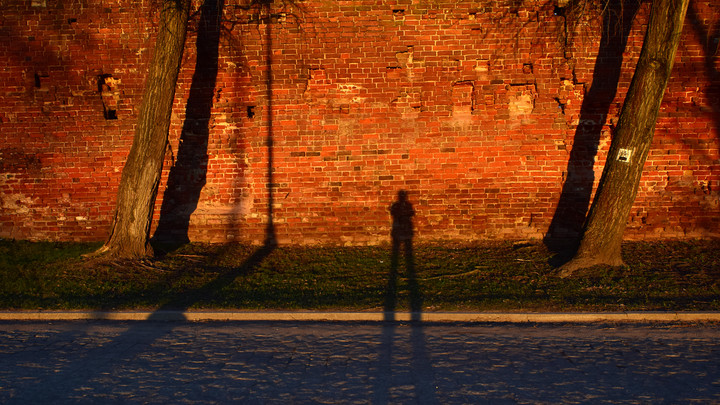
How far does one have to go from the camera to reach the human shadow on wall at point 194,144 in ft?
32.1

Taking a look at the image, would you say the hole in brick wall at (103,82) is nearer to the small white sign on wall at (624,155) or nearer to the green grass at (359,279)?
the green grass at (359,279)

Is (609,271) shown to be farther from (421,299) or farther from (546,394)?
(546,394)

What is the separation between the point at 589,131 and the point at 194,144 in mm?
7196

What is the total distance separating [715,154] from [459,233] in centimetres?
469

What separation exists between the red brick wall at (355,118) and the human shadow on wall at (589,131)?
36 millimetres

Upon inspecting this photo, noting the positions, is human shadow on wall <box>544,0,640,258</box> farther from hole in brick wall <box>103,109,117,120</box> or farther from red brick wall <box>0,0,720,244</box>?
hole in brick wall <box>103,109,117,120</box>

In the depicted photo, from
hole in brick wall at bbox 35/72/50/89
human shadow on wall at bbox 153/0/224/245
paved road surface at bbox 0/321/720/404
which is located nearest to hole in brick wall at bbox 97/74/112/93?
hole in brick wall at bbox 35/72/50/89

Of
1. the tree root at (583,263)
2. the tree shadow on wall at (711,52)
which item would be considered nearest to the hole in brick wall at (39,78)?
the tree root at (583,263)

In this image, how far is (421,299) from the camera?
7078 millimetres

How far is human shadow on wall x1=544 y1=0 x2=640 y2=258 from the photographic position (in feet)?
30.7

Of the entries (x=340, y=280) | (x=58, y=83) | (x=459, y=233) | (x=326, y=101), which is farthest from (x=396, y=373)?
(x=58, y=83)

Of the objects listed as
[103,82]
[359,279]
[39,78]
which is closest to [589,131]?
[359,279]

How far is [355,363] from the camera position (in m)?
4.95

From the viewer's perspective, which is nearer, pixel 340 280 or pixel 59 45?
pixel 340 280
